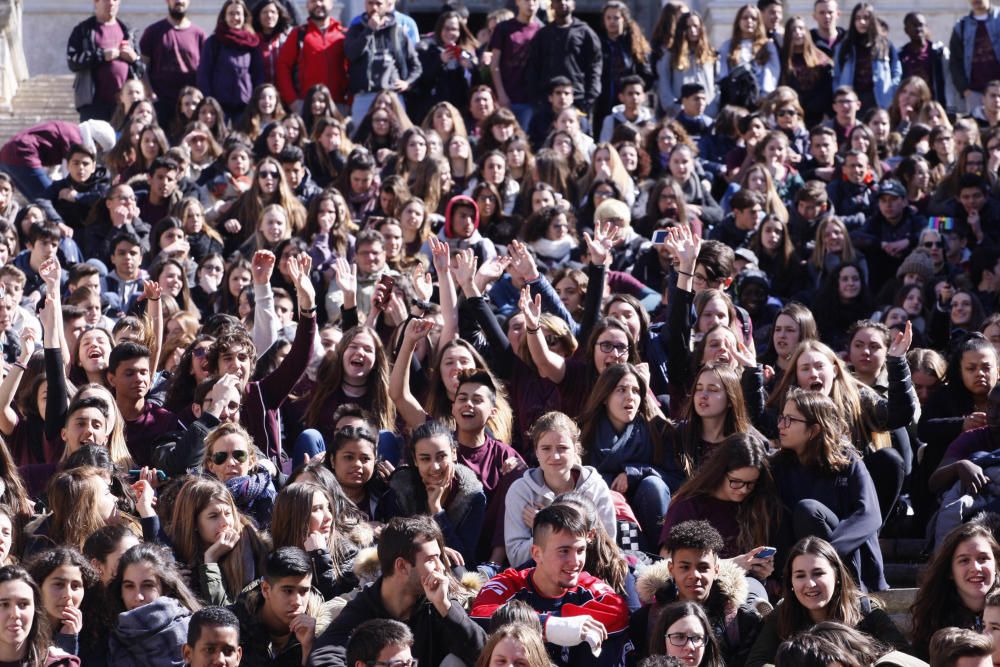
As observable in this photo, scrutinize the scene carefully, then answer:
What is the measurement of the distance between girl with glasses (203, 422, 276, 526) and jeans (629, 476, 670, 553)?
1.79m

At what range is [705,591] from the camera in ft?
26.9

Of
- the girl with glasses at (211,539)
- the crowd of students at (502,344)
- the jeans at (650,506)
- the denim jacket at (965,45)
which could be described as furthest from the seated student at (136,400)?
the denim jacket at (965,45)

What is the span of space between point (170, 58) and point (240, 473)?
28.5ft

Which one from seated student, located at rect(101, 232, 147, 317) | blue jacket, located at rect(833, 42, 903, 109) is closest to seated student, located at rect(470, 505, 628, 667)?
seated student, located at rect(101, 232, 147, 317)

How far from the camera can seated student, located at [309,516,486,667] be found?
25.7 feet

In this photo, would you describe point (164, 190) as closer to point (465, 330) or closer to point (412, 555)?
point (465, 330)

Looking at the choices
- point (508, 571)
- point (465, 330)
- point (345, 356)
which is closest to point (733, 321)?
point (465, 330)

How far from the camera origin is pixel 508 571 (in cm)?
828

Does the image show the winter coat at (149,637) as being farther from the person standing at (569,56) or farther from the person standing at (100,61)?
the person standing at (569,56)

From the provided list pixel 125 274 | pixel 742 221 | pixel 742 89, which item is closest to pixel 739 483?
pixel 742 221

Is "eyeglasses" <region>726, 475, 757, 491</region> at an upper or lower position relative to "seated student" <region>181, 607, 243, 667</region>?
upper

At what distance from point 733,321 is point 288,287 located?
3.29 meters

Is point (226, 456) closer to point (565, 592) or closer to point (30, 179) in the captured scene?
point (565, 592)

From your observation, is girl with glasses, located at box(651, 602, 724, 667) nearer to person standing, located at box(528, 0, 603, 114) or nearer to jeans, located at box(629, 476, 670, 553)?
jeans, located at box(629, 476, 670, 553)
